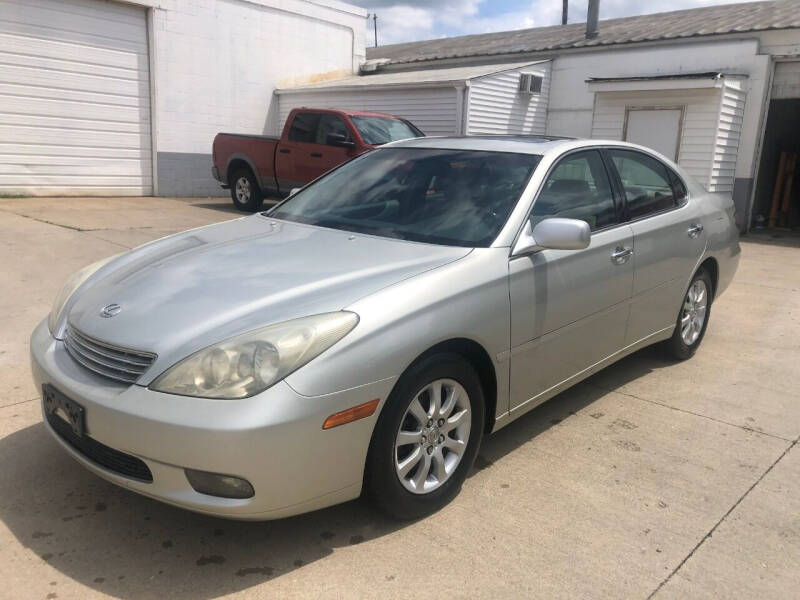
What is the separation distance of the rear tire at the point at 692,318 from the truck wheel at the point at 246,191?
914 centimetres

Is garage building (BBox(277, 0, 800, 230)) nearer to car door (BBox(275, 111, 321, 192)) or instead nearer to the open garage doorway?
the open garage doorway

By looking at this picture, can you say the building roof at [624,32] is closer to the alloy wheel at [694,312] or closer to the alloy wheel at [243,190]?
the alloy wheel at [243,190]

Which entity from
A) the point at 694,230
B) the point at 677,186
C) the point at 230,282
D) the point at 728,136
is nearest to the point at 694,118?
the point at 728,136

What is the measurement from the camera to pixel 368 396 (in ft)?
8.38

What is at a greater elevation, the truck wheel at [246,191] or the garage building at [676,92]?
the garage building at [676,92]

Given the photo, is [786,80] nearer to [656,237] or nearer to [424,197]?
[656,237]

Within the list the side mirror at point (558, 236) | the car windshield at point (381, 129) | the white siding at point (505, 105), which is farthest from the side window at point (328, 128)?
the side mirror at point (558, 236)

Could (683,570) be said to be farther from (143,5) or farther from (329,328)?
(143,5)

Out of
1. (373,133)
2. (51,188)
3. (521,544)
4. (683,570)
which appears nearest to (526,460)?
(521,544)

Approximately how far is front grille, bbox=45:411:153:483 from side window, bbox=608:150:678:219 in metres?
3.10

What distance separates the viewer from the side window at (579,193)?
362cm

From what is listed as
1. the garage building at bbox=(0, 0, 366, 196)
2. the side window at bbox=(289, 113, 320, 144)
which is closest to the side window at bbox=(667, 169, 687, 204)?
the side window at bbox=(289, 113, 320, 144)

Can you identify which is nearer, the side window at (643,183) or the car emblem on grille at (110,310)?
the car emblem on grille at (110,310)

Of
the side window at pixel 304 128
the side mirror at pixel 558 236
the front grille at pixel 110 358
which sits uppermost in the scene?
the side window at pixel 304 128
